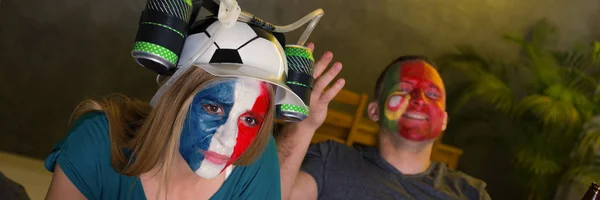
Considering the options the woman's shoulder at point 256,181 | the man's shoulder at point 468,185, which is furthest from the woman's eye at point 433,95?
the woman's shoulder at point 256,181

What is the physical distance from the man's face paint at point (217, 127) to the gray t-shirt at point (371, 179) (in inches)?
32.9

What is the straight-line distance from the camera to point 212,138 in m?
1.41

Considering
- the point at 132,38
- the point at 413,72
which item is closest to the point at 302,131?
the point at 413,72

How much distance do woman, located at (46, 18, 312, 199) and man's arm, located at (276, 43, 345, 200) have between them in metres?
0.38

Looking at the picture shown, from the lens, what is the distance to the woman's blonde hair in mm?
1414

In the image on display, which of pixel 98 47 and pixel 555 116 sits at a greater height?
pixel 555 116

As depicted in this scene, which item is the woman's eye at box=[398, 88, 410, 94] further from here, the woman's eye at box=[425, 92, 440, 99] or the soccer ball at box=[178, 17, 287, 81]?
the soccer ball at box=[178, 17, 287, 81]

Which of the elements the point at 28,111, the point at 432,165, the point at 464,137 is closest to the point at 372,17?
the point at 464,137

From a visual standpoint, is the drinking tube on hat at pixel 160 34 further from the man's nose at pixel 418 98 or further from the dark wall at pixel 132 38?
the dark wall at pixel 132 38

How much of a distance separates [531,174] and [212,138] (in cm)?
251

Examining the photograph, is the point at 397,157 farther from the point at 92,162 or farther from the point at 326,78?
the point at 92,162

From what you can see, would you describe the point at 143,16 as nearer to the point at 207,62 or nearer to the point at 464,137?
the point at 207,62

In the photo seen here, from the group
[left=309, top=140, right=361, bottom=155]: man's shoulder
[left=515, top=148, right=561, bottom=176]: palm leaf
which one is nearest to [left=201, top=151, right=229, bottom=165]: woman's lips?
[left=309, top=140, right=361, bottom=155]: man's shoulder

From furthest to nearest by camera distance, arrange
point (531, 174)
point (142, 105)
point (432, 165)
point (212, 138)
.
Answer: point (531, 174), point (432, 165), point (142, 105), point (212, 138)
